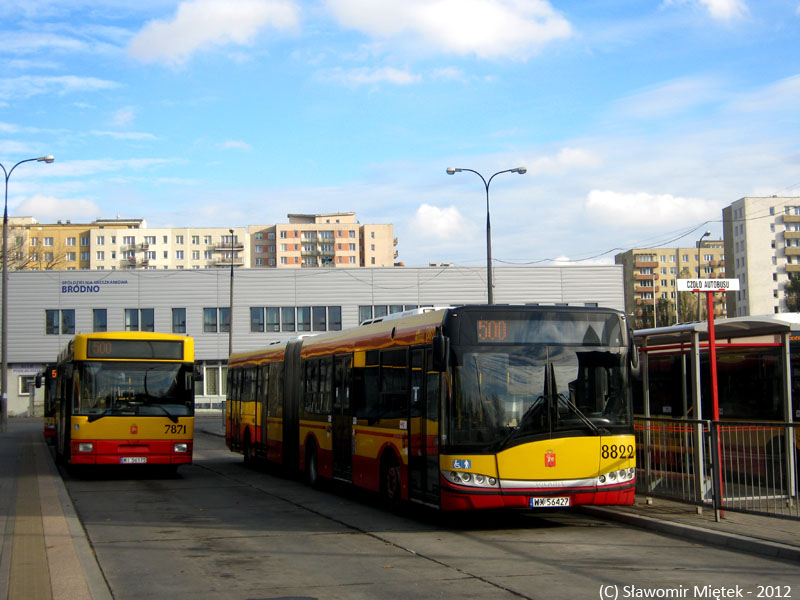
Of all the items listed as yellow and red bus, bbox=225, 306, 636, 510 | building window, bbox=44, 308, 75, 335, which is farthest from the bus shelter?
building window, bbox=44, 308, 75, 335

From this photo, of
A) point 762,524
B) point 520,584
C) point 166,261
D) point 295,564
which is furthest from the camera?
point 166,261

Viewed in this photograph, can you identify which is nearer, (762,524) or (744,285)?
(762,524)

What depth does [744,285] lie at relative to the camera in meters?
124

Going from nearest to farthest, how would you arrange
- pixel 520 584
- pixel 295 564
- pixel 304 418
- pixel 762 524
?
pixel 520 584
pixel 295 564
pixel 762 524
pixel 304 418

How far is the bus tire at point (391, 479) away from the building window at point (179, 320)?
5125cm

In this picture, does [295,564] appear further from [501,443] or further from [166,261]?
[166,261]

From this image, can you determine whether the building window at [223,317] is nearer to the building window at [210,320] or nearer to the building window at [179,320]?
the building window at [210,320]

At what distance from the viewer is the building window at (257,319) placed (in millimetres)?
63438

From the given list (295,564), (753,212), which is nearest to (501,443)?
(295,564)

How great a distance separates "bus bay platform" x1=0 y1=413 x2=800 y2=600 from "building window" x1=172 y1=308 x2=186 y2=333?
155 ft

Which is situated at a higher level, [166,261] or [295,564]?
[166,261]

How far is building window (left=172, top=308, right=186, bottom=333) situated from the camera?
62.9 m

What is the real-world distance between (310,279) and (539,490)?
53741mm

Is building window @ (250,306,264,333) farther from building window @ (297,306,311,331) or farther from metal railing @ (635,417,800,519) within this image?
metal railing @ (635,417,800,519)
